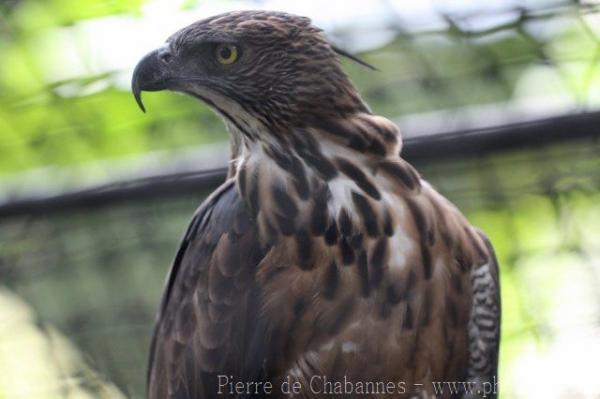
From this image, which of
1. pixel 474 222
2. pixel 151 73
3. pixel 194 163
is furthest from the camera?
pixel 474 222

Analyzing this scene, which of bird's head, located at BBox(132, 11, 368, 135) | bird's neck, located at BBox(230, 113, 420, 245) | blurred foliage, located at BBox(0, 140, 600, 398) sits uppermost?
bird's head, located at BBox(132, 11, 368, 135)

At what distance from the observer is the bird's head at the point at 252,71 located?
311 centimetres

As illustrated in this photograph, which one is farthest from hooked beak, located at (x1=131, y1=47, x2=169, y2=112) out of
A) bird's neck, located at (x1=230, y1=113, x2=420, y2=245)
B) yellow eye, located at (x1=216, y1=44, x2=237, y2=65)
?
bird's neck, located at (x1=230, y1=113, x2=420, y2=245)

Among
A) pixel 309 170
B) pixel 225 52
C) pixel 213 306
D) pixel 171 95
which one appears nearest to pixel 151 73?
pixel 225 52

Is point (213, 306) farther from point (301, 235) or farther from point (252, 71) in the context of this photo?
point (252, 71)

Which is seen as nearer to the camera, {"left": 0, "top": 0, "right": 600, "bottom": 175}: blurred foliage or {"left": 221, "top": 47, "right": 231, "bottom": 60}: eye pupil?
{"left": 221, "top": 47, "right": 231, "bottom": 60}: eye pupil

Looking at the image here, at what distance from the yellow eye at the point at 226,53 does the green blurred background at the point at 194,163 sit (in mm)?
619

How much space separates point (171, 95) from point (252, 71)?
105 centimetres

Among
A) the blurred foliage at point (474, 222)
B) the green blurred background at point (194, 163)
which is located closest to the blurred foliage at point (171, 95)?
the green blurred background at point (194, 163)

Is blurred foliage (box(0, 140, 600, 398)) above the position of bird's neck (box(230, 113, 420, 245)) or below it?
below

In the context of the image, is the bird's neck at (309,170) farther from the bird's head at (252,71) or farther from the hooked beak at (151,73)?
the hooked beak at (151,73)

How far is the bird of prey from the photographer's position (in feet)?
10.3

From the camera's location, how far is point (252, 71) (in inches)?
124

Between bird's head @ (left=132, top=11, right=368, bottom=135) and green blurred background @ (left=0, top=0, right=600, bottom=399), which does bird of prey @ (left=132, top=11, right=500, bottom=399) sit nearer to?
bird's head @ (left=132, top=11, right=368, bottom=135)
